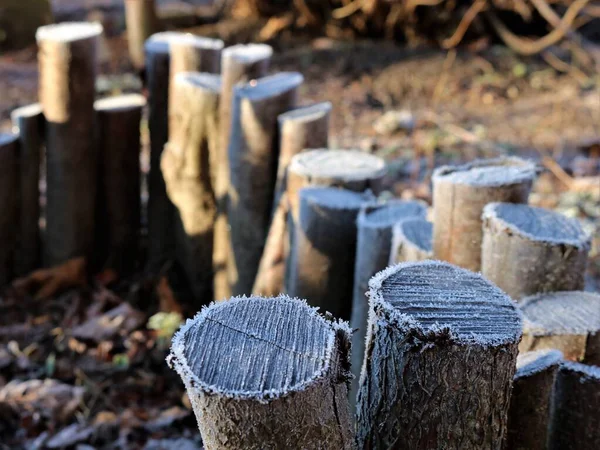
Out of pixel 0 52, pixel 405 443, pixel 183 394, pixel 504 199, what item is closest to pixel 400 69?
pixel 0 52

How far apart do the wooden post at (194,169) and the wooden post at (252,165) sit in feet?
1.04

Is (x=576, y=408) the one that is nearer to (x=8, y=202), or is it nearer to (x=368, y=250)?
(x=368, y=250)

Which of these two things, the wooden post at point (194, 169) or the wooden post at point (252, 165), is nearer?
the wooden post at point (252, 165)

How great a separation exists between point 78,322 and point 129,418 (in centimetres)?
103

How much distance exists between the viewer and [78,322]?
4.38 metres

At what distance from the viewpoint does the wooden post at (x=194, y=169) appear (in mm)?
4070

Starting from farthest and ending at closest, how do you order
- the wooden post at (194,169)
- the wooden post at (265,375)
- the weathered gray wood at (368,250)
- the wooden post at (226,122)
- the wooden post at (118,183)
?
the wooden post at (118,183)
the wooden post at (194,169)
the wooden post at (226,122)
the weathered gray wood at (368,250)
the wooden post at (265,375)

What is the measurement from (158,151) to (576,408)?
3.08 metres

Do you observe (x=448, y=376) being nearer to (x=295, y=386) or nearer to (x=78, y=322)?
(x=295, y=386)

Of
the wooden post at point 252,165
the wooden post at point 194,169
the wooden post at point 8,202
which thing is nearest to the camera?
the wooden post at point 252,165

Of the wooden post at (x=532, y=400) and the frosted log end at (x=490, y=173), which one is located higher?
the frosted log end at (x=490, y=173)

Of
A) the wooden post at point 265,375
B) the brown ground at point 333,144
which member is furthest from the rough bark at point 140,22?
the wooden post at point 265,375

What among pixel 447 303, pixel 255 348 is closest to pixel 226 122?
pixel 447 303

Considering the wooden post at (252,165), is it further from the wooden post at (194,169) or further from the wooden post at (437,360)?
the wooden post at (437,360)
